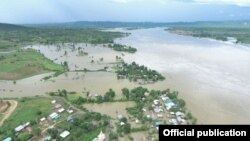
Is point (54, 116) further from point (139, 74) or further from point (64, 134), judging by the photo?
point (139, 74)

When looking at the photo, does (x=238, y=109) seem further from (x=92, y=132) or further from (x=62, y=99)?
(x=62, y=99)

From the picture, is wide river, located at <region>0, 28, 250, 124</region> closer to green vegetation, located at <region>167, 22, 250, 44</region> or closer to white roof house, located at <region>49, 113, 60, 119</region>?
white roof house, located at <region>49, 113, 60, 119</region>

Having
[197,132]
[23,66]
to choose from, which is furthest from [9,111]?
[197,132]

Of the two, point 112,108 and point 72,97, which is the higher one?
point 72,97

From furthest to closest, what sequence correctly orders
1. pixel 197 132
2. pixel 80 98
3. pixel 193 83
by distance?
pixel 193 83
pixel 80 98
pixel 197 132

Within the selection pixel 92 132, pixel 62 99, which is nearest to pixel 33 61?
pixel 62 99

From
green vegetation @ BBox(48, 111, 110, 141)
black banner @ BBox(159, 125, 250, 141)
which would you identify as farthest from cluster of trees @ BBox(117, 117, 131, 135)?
black banner @ BBox(159, 125, 250, 141)

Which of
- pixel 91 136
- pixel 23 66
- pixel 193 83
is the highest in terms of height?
pixel 23 66

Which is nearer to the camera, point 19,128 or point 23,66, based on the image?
point 19,128
